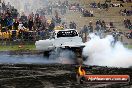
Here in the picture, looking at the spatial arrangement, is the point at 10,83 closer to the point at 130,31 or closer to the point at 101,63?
the point at 101,63

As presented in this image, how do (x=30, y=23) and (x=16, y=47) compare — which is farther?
(x=30, y=23)

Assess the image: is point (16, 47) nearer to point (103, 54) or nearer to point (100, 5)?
point (103, 54)

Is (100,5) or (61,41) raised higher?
(100,5)

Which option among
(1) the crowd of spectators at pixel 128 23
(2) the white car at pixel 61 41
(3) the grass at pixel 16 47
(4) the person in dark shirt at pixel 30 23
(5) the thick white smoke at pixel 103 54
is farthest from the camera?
(1) the crowd of spectators at pixel 128 23

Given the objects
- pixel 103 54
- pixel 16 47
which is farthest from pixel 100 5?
pixel 103 54

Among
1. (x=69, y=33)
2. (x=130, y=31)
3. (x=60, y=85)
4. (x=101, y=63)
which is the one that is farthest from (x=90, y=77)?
(x=130, y=31)

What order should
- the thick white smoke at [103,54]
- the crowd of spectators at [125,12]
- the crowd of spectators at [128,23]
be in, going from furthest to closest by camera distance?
the crowd of spectators at [125,12] → the crowd of spectators at [128,23] → the thick white smoke at [103,54]

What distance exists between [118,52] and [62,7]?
2089 cm

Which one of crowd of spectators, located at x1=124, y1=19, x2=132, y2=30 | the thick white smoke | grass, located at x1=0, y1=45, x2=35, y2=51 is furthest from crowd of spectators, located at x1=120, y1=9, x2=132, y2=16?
the thick white smoke

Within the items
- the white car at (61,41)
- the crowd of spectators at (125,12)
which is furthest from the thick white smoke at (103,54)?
the crowd of spectators at (125,12)

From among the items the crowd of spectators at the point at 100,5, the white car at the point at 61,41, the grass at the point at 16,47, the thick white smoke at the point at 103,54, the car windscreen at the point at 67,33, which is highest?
the crowd of spectators at the point at 100,5

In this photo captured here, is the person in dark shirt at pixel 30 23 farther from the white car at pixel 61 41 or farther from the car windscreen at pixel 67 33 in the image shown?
the car windscreen at pixel 67 33

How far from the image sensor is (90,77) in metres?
12.8

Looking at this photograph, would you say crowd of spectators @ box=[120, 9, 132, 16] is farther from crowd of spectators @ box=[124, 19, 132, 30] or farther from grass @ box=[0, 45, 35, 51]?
grass @ box=[0, 45, 35, 51]
